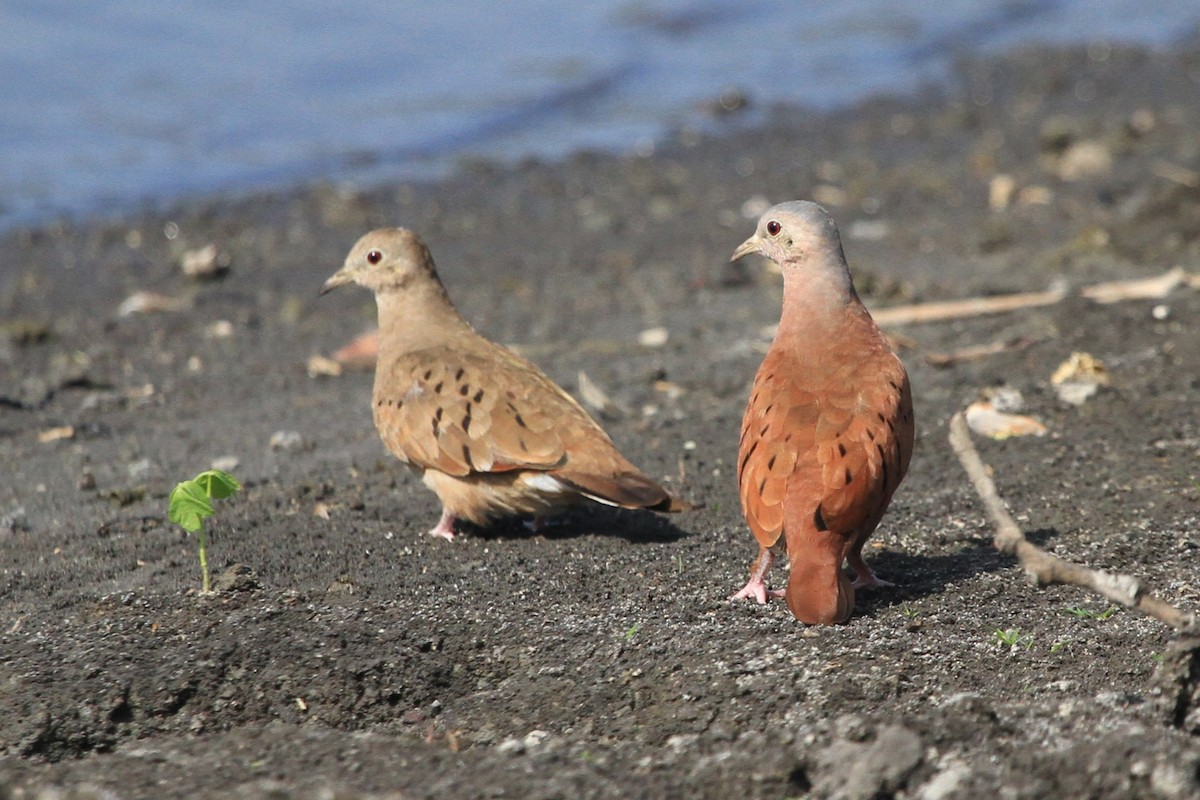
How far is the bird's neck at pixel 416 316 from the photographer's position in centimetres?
690

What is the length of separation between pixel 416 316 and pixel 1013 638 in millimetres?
3513

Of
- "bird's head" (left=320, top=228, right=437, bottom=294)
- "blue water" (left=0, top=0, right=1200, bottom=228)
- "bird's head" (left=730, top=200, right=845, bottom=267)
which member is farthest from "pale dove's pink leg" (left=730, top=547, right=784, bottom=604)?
"blue water" (left=0, top=0, right=1200, bottom=228)

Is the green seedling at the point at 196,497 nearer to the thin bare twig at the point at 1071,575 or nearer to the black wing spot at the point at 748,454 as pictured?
the black wing spot at the point at 748,454

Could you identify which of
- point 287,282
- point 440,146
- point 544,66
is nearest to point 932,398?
point 287,282

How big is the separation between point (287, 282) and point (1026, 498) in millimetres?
6732

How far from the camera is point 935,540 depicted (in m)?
5.49

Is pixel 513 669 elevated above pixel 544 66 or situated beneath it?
situated beneath

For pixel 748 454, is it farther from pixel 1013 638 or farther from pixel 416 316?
pixel 416 316

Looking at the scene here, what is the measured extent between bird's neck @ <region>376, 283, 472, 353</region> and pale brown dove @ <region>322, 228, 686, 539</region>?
0.24 metres

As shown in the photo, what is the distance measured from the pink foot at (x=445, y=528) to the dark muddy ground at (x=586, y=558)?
107mm

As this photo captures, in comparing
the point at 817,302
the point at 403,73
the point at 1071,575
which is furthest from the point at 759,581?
the point at 403,73

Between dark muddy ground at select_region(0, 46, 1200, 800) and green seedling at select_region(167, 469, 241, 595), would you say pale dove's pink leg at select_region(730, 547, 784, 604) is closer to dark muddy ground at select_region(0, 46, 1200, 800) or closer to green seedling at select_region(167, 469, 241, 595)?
dark muddy ground at select_region(0, 46, 1200, 800)

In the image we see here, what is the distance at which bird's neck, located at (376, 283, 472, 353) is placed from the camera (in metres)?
6.90

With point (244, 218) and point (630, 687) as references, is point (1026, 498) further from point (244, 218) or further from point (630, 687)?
point (244, 218)
